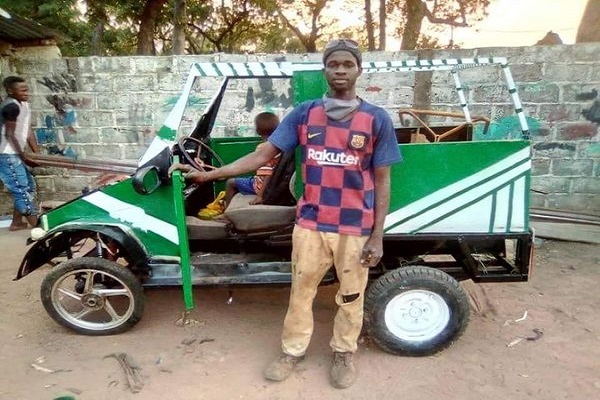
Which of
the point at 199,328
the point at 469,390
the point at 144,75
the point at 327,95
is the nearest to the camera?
the point at 327,95

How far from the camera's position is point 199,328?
11.5 feet

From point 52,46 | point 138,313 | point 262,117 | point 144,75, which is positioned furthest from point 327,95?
point 52,46

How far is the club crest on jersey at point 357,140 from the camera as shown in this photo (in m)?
2.42

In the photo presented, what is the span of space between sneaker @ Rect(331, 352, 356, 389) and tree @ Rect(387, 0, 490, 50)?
964 centimetres

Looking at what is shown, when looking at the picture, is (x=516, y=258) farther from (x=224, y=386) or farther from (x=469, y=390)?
(x=224, y=386)

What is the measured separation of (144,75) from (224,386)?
4.42 metres

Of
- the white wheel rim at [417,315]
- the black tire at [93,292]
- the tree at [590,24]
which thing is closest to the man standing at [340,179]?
the white wheel rim at [417,315]

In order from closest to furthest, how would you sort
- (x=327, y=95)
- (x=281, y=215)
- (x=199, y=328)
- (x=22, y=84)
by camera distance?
(x=327, y=95) < (x=281, y=215) < (x=199, y=328) < (x=22, y=84)

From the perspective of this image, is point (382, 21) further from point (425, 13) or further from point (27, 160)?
point (27, 160)

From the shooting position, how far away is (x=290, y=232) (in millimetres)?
3172

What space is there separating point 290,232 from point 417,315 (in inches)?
36.9

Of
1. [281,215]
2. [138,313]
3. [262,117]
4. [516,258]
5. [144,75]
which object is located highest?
[144,75]

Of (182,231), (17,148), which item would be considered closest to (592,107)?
(182,231)

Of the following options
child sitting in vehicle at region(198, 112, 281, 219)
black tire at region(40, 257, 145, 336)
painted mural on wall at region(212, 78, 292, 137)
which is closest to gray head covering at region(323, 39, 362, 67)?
child sitting in vehicle at region(198, 112, 281, 219)
